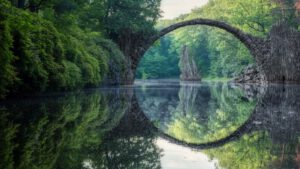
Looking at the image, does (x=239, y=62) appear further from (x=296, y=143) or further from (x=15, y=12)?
(x=296, y=143)

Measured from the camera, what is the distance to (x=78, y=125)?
7.56 meters

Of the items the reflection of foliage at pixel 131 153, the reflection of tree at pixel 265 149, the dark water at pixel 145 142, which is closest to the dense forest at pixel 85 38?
the dark water at pixel 145 142

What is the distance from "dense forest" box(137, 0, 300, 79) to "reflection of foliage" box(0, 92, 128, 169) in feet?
114

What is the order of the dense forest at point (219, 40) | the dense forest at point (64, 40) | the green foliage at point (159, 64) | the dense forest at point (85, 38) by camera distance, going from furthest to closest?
the green foliage at point (159, 64)
the dense forest at point (219, 40)
the dense forest at point (85, 38)
the dense forest at point (64, 40)

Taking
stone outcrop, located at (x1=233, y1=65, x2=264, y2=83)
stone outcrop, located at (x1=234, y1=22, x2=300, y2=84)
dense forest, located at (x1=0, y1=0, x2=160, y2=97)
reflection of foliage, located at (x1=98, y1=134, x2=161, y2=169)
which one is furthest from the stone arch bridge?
reflection of foliage, located at (x1=98, y1=134, x2=161, y2=169)

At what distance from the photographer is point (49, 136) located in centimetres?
609

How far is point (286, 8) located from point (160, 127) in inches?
1475

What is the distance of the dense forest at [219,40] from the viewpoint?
45.1 metres

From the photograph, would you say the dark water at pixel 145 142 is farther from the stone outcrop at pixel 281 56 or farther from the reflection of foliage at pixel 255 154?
the stone outcrop at pixel 281 56

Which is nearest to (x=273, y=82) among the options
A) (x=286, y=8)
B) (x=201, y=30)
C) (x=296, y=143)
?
(x=286, y=8)

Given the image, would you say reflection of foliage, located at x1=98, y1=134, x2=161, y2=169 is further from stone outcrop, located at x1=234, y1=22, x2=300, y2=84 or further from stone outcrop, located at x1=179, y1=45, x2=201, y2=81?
stone outcrop, located at x1=179, y1=45, x2=201, y2=81

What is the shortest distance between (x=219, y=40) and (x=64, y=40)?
42.5 metres

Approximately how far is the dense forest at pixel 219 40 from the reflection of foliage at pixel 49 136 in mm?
34874

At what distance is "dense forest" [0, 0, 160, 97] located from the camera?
13.4 m
